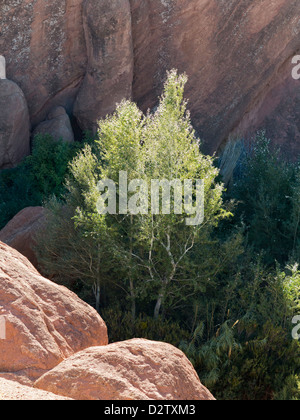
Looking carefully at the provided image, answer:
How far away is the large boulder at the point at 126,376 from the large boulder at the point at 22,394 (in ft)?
1.38

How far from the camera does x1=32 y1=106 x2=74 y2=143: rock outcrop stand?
25.8 metres

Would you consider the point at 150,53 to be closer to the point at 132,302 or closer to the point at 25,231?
the point at 25,231

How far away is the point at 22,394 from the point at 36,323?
6.99 feet

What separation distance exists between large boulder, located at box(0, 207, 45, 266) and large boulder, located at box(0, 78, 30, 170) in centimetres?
531

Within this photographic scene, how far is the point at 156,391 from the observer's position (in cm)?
746

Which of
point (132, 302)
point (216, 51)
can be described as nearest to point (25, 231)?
point (132, 302)

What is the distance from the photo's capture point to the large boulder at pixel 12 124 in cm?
2467

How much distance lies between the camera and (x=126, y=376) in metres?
7.46

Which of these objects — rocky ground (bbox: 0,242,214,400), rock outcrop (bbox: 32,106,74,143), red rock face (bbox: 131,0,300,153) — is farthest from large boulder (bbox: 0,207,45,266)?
red rock face (bbox: 131,0,300,153)

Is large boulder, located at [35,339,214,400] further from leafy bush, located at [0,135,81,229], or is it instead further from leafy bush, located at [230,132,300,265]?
leafy bush, located at [0,135,81,229]

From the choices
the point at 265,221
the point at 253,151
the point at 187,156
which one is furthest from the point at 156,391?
the point at 253,151

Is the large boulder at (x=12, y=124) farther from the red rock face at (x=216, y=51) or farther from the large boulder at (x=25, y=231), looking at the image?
the red rock face at (x=216, y=51)

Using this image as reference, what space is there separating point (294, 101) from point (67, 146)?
13.0 metres

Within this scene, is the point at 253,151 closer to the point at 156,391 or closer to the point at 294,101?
the point at 294,101
